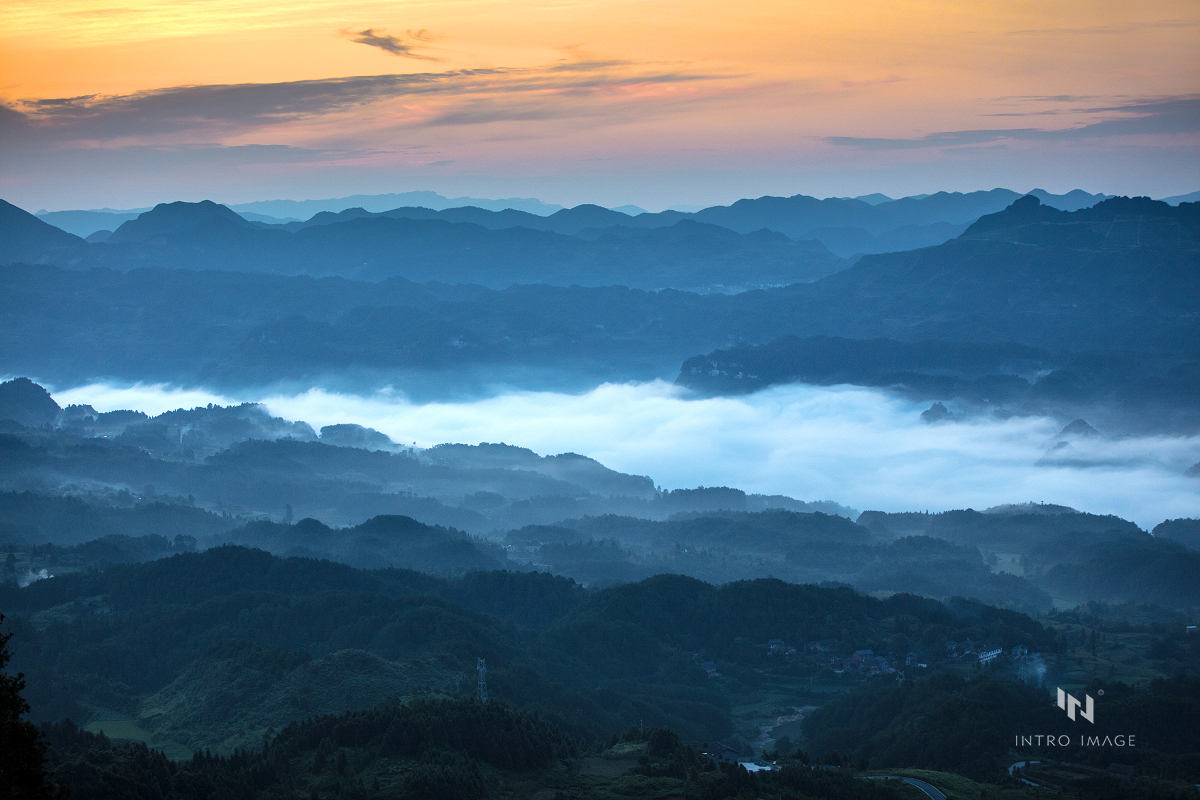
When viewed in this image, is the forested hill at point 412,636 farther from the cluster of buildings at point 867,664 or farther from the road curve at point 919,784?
the road curve at point 919,784

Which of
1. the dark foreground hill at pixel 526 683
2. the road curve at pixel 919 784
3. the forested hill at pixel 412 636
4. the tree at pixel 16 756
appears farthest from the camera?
the forested hill at pixel 412 636

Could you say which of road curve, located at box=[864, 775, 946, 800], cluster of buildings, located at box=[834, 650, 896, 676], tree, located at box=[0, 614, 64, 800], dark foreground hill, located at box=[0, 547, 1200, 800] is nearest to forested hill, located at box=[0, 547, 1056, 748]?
dark foreground hill, located at box=[0, 547, 1200, 800]

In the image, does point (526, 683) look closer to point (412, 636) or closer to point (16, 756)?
point (412, 636)

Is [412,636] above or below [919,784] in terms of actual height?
above

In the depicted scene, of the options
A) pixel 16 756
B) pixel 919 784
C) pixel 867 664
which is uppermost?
pixel 16 756

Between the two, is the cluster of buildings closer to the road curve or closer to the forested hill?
the forested hill

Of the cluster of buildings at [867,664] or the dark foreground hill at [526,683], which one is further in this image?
the cluster of buildings at [867,664]

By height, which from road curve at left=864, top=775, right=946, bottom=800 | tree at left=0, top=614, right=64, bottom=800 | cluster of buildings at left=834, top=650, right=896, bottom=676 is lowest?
road curve at left=864, top=775, right=946, bottom=800

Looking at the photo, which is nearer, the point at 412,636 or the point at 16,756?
the point at 16,756

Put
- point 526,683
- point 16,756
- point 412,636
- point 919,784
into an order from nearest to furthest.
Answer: point 16,756
point 919,784
point 526,683
point 412,636

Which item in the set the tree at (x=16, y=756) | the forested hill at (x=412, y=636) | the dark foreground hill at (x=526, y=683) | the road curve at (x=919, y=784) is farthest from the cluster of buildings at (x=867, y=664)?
the tree at (x=16, y=756)

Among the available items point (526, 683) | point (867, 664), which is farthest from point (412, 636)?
point (867, 664)

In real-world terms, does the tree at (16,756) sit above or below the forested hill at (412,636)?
above

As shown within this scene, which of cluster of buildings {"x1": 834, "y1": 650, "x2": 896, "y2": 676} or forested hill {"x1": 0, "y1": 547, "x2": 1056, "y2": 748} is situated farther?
cluster of buildings {"x1": 834, "y1": 650, "x2": 896, "y2": 676}
